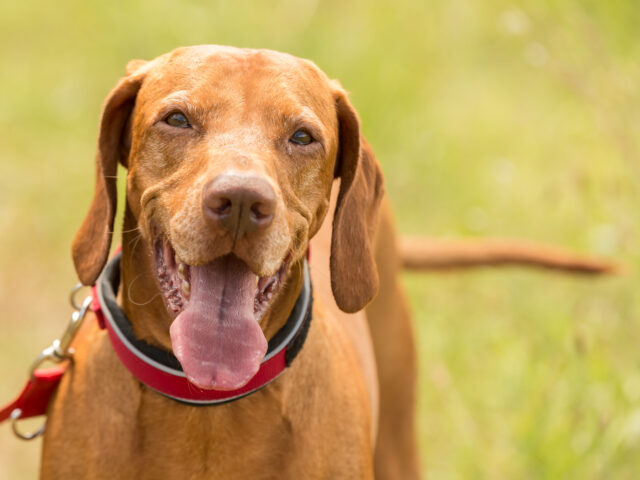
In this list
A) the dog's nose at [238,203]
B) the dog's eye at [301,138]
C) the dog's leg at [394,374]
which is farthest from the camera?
the dog's leg at [394,374]

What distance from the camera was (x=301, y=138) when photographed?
9.00 feet

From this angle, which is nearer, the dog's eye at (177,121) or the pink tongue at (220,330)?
the pink tongue at (220,330)

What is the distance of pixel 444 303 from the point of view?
5.90 meters

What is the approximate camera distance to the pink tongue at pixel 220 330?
7.97ft

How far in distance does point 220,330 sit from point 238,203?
359 mm

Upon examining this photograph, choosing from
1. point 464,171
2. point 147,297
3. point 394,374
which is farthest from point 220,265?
point 464,171

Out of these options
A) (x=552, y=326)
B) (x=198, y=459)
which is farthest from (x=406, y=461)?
(x=198, y=459)

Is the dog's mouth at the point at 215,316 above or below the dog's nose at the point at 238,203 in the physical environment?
below

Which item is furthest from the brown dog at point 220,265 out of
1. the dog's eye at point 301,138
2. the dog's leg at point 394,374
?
the dog's leg at point 394,374

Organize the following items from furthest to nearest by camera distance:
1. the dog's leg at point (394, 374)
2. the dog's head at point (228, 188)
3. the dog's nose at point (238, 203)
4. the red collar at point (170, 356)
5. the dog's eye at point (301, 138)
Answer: the dog's leg at point (394, 374), the dog's eye at point (301, 138), the red collar at point (170, 356), the dog's head at point (228, 188), the dog's nose at point (238, 203)

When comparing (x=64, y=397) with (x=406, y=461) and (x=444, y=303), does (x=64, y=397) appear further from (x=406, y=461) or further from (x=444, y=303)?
(x=444, y=303)

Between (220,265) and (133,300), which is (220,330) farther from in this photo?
(133,300)

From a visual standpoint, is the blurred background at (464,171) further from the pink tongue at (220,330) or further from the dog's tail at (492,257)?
the pink tongue at (220,330)

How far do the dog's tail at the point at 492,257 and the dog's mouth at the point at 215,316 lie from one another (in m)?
1.93
